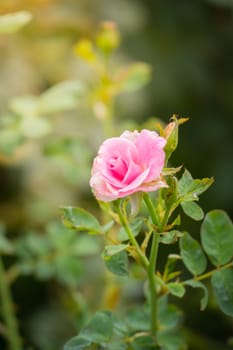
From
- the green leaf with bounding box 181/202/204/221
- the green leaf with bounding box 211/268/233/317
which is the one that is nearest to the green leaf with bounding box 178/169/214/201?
the green leaf with bounding box 181/202/204/221

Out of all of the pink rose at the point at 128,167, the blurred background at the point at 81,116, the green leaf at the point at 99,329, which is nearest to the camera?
the pink rose at the point at 128,167

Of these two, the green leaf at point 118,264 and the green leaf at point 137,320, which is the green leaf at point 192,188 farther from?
the green leaf at point 137,320

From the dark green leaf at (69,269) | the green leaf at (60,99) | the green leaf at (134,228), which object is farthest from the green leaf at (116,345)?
the green leaf at (60,99)

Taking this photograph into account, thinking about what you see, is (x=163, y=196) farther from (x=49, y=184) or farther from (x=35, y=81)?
(x=35, y=81)

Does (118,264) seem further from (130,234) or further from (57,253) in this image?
(57,253)

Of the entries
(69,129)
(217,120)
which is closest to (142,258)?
(69,129)

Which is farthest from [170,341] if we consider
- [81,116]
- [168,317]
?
[81,116]
